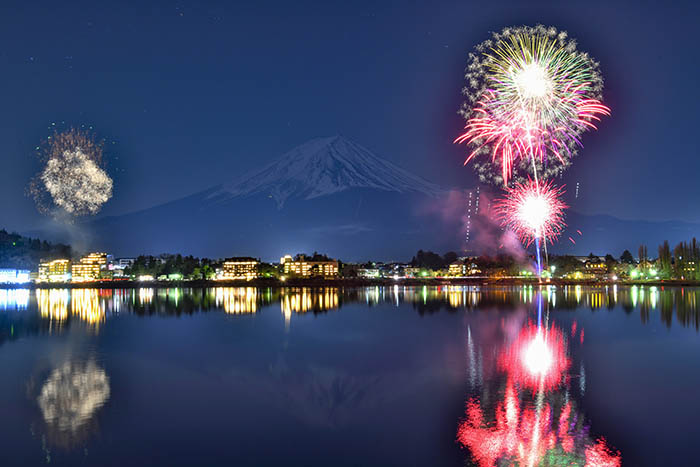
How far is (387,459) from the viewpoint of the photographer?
8.48 metres

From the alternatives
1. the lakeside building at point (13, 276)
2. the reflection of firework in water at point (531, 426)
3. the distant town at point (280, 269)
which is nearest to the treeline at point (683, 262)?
the distant town at point (280, 269)

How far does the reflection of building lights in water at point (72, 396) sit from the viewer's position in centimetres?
1033

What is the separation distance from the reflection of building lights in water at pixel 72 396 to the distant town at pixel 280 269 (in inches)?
3480

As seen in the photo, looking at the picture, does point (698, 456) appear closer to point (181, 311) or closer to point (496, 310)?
point (496, 310)

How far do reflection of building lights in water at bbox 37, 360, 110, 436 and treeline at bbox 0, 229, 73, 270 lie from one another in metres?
111

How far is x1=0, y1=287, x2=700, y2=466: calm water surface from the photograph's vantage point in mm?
8750

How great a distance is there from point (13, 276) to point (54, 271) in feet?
47.8

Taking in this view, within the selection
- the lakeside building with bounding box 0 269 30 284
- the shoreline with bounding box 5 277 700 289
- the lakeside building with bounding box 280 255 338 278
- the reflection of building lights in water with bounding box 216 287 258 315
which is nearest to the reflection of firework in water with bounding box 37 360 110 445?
the reflection of building lights in water with bounding box 216 287 258 315

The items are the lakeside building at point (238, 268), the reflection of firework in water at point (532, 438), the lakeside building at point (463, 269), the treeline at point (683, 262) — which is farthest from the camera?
the lakeside building at point (463, 269)

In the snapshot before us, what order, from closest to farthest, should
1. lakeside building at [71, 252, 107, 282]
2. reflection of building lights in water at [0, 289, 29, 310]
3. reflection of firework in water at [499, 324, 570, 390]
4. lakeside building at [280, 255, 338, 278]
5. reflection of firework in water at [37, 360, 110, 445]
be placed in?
reflection of firework in water at [37, 360, 110, 445] → reflection of firework in water at [499, 324, 570, 390] → reflection of building lights in water at [0, 289, 29, 310] → lakeside building at [71, 252, 107, 282] → lakeside building at [280, 255, 338, 278]

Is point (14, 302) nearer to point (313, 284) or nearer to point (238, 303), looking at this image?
point (238, 303)

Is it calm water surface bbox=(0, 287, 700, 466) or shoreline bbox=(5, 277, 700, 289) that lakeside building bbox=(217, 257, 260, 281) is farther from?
calm water surface bbox=(0, 287, 700, 466)

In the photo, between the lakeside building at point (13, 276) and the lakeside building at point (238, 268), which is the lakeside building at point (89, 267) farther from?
the lakeside building at point (238, 268)

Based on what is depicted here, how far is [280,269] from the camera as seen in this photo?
14325 centimetres
